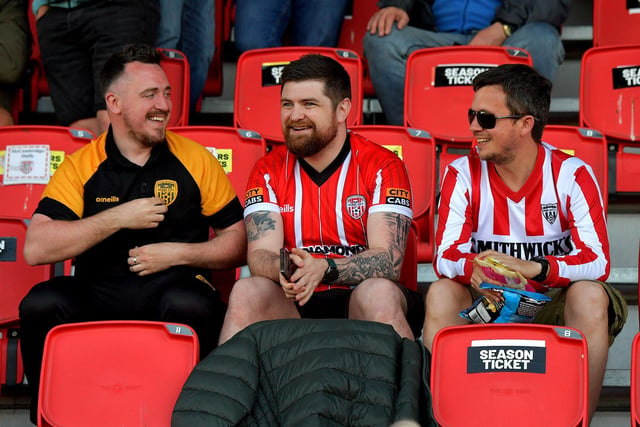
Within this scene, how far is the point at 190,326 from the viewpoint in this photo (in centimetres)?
289

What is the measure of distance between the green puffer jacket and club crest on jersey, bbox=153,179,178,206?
759 mm

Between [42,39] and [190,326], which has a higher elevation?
[42,39]

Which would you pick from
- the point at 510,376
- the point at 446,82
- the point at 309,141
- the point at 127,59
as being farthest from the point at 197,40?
the point at 510,376

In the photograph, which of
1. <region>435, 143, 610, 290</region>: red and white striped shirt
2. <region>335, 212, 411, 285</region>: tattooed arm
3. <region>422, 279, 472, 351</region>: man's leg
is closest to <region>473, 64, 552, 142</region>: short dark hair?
<region>435, 143, 610, 290</region>: red and white striped shirt

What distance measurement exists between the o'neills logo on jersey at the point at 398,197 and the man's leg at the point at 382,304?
1.07 feet

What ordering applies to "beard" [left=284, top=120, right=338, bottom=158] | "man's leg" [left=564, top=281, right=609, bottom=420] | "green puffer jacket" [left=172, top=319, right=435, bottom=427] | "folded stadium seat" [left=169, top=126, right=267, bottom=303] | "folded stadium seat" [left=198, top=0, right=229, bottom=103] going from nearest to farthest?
"green puffer jacket" [left=172, top=319, right=435, bottom=427] < "man's leg" [left=564, top=281, right=609, bottom=420] < "beard" [left=284, top=120, right=338, bottom=158] < "folded stadium seat" [left=169, top=126, right=267, bottom=303] < "folded stadium seat" [left=198, top=0, right=229, bottom=103]

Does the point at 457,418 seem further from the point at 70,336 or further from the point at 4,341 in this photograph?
the point at 4,341

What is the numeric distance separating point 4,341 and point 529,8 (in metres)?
2.51

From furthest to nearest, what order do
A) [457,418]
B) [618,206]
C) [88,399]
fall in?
[618,206] < [88,399] < [457,418]

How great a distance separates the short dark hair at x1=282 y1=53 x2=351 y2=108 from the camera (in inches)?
128

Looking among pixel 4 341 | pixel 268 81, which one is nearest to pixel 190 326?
pixel 4 341

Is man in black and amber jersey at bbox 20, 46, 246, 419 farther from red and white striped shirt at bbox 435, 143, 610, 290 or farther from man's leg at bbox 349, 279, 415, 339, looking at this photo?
red and white striped shirt at bbox 435, 143, 610, 290

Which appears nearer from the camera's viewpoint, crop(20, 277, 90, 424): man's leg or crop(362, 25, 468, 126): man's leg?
crop(20, 277, 90, 424): man's leg

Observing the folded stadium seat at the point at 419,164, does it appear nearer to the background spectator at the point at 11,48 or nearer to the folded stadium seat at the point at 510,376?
the folded stadium seat at the point at 510,376
